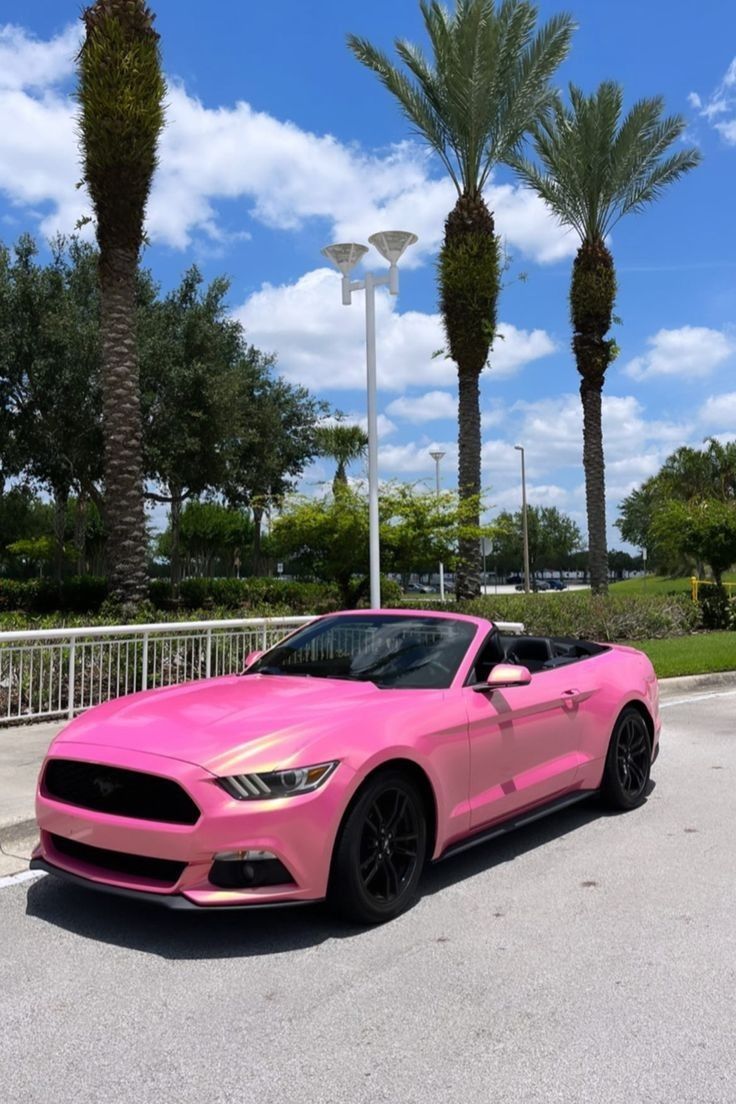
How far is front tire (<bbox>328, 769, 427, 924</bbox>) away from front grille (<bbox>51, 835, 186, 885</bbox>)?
0.68 metres

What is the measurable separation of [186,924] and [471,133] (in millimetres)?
18692

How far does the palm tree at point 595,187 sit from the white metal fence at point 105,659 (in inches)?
579

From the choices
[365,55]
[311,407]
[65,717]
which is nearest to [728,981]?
[65,717]

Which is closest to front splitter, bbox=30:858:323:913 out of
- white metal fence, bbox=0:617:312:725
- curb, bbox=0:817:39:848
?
curb, bbox=0:817:39:848

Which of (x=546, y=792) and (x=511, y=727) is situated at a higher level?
(x=511, y=727)

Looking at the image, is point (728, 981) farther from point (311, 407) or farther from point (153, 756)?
point (311, 407)

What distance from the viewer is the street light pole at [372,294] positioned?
11.8m

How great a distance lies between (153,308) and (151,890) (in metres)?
21.7

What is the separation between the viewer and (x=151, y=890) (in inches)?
151

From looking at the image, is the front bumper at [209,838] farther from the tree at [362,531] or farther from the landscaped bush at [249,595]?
the landscaped bush at [249,595]

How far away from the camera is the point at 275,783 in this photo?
153 inches

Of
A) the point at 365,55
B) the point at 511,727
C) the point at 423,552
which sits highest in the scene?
the point at 365,55

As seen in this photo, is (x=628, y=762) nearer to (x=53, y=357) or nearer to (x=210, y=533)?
(x=53, y=357)

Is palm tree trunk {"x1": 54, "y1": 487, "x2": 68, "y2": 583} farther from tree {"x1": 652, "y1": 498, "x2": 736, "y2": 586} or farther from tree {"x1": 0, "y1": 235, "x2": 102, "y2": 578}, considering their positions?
tree {"x1": 652, "y1": 498, "x2": 736, "y2": 586}
